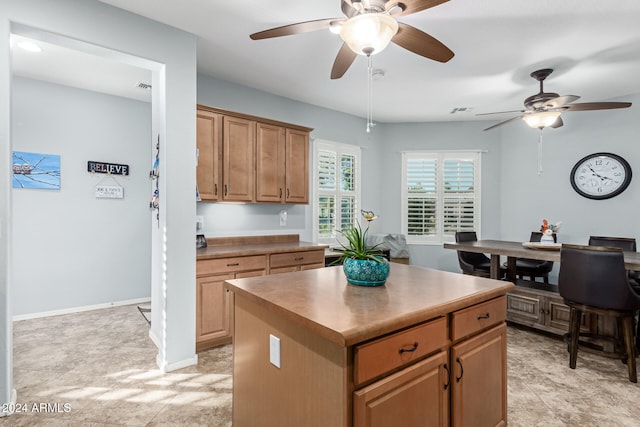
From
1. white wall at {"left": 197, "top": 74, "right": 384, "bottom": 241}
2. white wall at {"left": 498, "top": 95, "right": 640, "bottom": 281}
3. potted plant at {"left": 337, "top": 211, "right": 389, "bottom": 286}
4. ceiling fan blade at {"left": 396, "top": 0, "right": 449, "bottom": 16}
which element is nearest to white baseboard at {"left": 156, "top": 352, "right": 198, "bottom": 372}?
white wall at {"left": 197, "top": 74, "right": 384, "bottom": 241}

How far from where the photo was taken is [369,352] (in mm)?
1152

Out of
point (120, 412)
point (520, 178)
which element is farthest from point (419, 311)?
point (520, 178)

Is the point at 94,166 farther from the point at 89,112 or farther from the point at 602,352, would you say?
the point at 602,352

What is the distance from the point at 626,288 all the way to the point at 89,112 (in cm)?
592

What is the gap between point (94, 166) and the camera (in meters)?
4.37

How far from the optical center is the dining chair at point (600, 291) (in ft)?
8.51

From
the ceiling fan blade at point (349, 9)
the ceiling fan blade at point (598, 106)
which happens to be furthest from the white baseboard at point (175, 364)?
the ceiling fan blade at point (598, 106)

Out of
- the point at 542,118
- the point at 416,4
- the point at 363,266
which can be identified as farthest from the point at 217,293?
the point at 542,118

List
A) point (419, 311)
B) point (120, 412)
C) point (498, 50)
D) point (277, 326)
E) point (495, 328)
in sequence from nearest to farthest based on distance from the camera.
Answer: point (419, 311) → point (277, 326) → point (495, 328) → point (120, 412) → point (498, 50)

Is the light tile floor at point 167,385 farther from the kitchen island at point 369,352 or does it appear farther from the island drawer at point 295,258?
the island drawer at point 295,258

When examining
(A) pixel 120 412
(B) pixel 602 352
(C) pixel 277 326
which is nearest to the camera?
(C) pixel 277 326

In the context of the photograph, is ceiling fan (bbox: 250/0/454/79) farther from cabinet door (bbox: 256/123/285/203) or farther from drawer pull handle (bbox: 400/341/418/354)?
cabinet door (bbox: 256/123/285/203)

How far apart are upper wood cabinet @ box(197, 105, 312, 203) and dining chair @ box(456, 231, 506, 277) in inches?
87.4

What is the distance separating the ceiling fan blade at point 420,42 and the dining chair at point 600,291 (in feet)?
6.61
